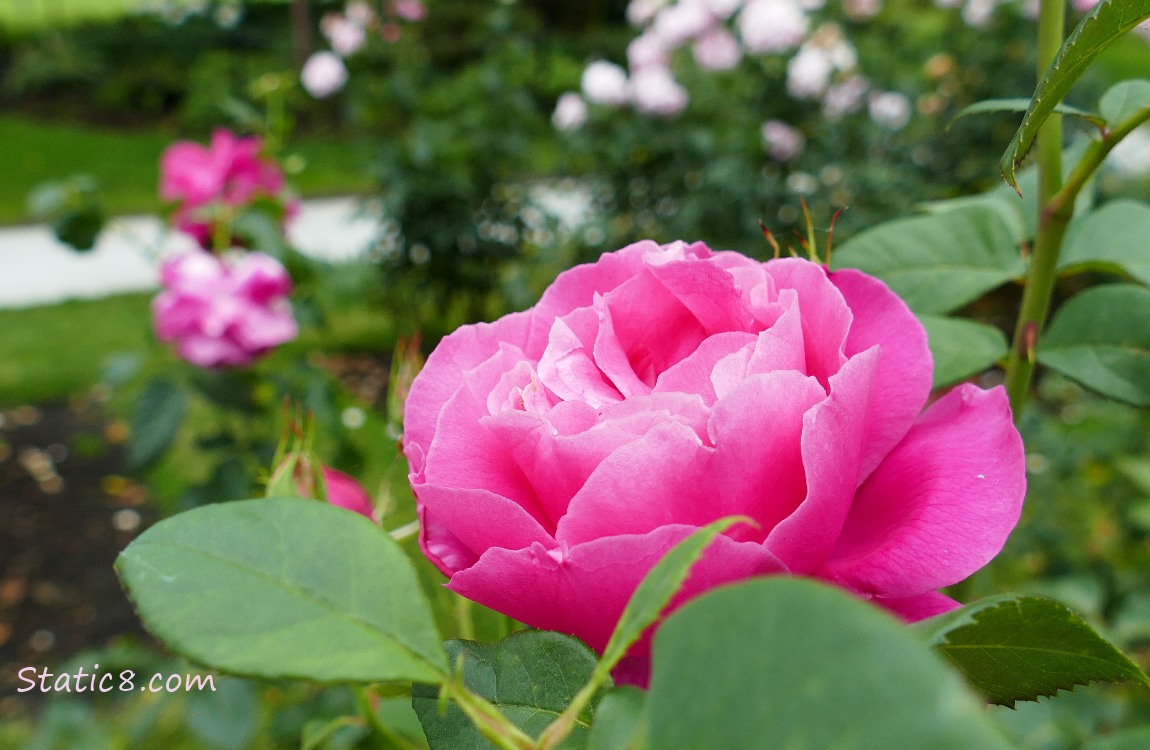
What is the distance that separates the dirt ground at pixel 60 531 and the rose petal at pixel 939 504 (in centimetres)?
201

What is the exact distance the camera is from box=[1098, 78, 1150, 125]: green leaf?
31cm

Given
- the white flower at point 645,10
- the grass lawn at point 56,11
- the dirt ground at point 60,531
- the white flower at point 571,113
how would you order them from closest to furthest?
the dirt ground at point 60,531
the white flower at point 571,113
the white flower at point 645,10
the grass lawn at point 56,11

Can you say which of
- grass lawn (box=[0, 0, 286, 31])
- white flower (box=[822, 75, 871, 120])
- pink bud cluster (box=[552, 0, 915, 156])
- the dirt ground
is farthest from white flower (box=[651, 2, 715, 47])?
grass lawn (box=[0, 0, 286, 31])

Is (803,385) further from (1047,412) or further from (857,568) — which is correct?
(1047,412)

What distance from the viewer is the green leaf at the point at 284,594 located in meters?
0.17

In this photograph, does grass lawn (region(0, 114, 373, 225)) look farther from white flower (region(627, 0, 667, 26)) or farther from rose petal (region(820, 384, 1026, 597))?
rose petal (region(820, 384, 1026, 597))

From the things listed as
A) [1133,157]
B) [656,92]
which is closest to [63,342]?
[656,92]

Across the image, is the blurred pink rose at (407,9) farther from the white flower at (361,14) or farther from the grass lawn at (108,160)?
the grass lawn at (108,160)

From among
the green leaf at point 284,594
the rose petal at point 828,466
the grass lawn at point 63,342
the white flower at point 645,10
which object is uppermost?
the rose petal at point 828,466

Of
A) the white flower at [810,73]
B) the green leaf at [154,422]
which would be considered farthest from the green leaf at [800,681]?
the white flower at [810,73]

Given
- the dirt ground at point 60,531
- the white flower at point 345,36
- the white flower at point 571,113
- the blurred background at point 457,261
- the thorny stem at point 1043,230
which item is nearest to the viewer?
the thorny stem at point 1043,230

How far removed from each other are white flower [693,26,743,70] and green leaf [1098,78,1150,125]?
96.1 inches

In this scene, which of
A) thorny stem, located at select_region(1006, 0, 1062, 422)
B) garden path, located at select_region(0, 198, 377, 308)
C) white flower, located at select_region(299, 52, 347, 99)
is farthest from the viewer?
garden path, located at select_region(0, 198, 377, 308)

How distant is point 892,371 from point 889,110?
264cm
